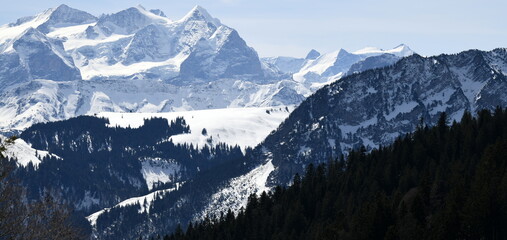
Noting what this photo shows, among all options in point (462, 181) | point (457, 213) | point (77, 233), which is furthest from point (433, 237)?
point (77, 233)

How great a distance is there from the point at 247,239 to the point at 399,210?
71.9m

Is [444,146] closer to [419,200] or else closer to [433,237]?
[419,200]

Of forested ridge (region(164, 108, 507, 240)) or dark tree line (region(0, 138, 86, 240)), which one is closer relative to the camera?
dark tree line (region(0, 138, 86, 240))

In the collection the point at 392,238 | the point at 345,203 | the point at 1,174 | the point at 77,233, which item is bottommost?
the point at 345,203

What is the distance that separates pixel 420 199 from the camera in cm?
11994

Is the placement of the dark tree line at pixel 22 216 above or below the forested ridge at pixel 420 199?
above

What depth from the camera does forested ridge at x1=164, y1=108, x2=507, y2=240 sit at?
10612 centimetres

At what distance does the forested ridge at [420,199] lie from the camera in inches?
4178

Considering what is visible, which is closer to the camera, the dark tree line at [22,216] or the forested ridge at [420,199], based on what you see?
the dark tree line at [22,216]

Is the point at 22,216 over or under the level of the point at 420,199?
over

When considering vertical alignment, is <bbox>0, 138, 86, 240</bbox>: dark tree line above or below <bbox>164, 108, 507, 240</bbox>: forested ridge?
above

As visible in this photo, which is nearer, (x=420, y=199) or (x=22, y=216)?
(x=22, y=216)

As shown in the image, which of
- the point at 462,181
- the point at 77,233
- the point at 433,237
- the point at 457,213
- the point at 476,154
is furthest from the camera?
the point at 476,154

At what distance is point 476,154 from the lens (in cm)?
16938
